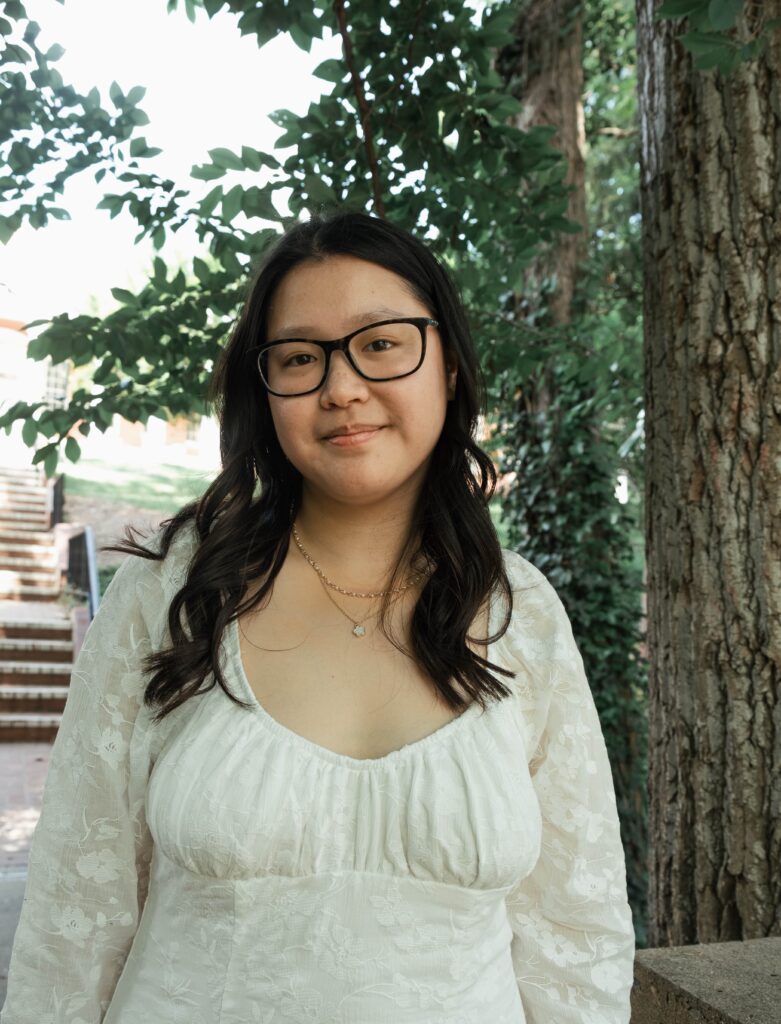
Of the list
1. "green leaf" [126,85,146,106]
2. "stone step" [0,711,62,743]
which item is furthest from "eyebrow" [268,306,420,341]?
"stone step" [0,711,62,743]

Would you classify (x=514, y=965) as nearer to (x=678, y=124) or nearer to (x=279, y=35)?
(x=678, y=124)

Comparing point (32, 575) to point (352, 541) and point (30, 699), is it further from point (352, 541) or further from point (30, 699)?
point (352, 541)

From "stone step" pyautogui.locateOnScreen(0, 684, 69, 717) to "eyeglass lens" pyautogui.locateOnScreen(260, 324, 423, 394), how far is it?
9346mm

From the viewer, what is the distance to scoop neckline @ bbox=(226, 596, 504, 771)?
4.60 ft

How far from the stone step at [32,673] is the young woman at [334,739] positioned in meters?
9.60

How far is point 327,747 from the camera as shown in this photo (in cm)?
143

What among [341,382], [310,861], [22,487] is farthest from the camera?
[22,487]

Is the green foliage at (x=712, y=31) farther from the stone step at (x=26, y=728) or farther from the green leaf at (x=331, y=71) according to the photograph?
the stone step at (x=26, y=728)

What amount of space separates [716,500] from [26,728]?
903 centimetres

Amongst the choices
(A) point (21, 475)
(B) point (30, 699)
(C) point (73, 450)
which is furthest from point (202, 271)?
(A) point (21, 475)

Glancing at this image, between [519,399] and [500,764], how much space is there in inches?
239

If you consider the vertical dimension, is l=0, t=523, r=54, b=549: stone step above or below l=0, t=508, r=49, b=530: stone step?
below

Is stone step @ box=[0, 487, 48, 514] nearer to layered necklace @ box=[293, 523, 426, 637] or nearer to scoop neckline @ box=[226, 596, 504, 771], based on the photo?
layered necklace @ box=[293, 523, 426, 637]

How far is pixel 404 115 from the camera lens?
11.1ft
